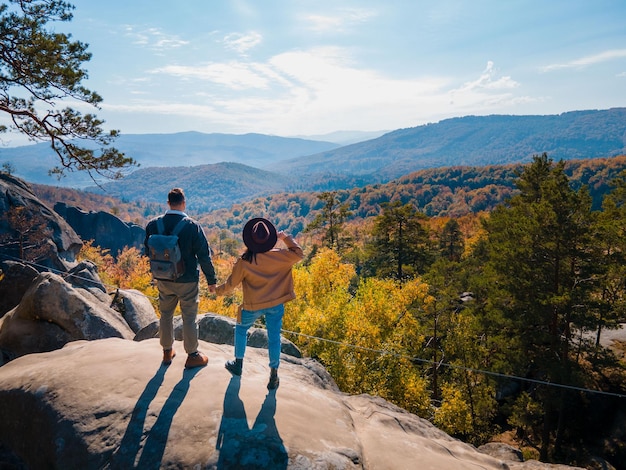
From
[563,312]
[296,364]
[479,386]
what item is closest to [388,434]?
[296,364]

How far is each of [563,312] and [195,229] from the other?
19.5m

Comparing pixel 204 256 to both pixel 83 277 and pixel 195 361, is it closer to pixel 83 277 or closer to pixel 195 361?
pixel 195 361

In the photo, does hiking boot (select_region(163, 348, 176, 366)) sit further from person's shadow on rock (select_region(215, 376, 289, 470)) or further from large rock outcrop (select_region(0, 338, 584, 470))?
person's shadow on rock (select_region(215, 376, 289, 470))

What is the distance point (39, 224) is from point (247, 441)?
28833mm

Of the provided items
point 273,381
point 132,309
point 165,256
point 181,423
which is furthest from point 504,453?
point 132,309

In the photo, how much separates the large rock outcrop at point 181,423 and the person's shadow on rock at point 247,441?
12 millimetres

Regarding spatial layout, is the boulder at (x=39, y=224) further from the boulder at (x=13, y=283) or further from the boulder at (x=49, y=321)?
the boulder at (x=49, y=321)

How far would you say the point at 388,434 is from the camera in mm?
5953

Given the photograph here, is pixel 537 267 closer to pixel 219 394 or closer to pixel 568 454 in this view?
pixel 568 454

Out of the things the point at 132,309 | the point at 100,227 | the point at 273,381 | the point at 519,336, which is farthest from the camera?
the point at 100,227

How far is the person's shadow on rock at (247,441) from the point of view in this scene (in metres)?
4.38

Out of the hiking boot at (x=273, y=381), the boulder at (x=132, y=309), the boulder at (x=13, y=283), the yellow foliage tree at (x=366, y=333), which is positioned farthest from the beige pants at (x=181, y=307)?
the yellow foliage tree at (x=366, y=333)

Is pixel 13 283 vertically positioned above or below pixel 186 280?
below

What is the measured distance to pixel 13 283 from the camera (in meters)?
12.7
